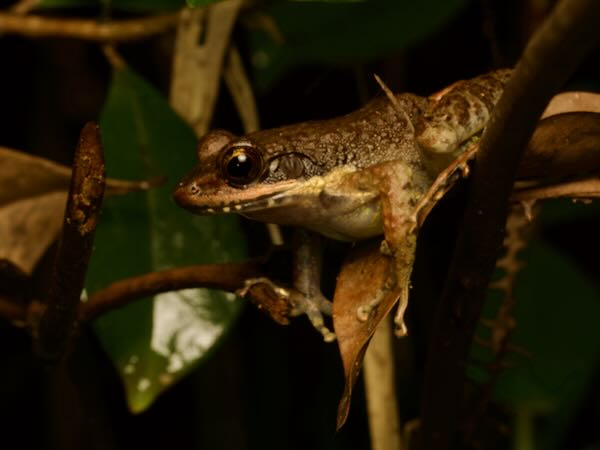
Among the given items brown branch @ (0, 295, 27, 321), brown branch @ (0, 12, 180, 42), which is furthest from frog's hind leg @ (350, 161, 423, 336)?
brown branch @ (0, 12, 180, 42)

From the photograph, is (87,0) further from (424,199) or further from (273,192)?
(424,199)

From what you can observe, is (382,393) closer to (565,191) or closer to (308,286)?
(308,286)

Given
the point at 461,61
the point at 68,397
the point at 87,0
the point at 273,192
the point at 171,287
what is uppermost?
the point at 87,0

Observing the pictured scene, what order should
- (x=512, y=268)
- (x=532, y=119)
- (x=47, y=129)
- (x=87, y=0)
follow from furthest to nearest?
(x=47, y=129), (x=87, y=0), (x=512, y=268), (x=532, y=119)

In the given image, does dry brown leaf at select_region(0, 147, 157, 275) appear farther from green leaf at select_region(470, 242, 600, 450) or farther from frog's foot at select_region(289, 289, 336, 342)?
green leaf at select_region(470, 242, 600, 450)

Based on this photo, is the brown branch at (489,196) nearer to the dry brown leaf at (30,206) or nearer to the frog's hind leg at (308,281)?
the frog's hind leg at (308,281)

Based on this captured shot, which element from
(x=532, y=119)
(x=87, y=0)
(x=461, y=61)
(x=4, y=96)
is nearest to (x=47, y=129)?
(x=4, y=96)
